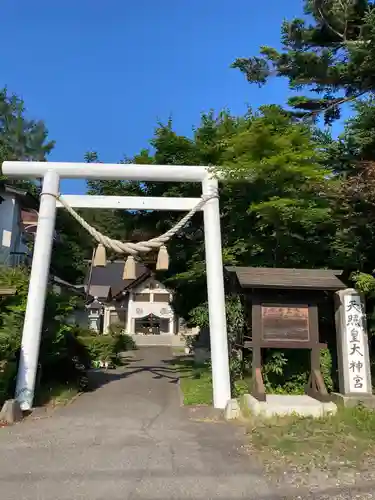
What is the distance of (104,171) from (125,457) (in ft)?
21.7

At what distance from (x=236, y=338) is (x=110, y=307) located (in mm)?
30588

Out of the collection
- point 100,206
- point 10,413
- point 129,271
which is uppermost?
point 100,206

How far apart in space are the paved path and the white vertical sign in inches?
103

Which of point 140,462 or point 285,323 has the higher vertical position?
point 285,323

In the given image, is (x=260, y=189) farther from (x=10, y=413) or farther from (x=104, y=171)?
(x=10, y=413)

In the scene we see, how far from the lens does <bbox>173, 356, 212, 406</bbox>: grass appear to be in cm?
999

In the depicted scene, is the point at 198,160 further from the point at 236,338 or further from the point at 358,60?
the point at 236,338

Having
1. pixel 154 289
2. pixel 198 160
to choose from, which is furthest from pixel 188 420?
pixel 154 289

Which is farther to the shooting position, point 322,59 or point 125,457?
point 322,59

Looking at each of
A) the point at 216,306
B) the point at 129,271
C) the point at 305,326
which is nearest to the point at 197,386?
the point at 216,306

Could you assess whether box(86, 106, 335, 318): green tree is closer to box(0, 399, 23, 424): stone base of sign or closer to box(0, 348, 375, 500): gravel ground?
box(0, 348, 375, 500): gravel ground

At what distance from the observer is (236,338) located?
10188mm

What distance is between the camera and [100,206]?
10.4m

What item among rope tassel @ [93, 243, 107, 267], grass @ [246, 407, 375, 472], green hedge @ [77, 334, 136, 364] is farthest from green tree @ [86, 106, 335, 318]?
green hedge @ [77, 334, 136, 364]
